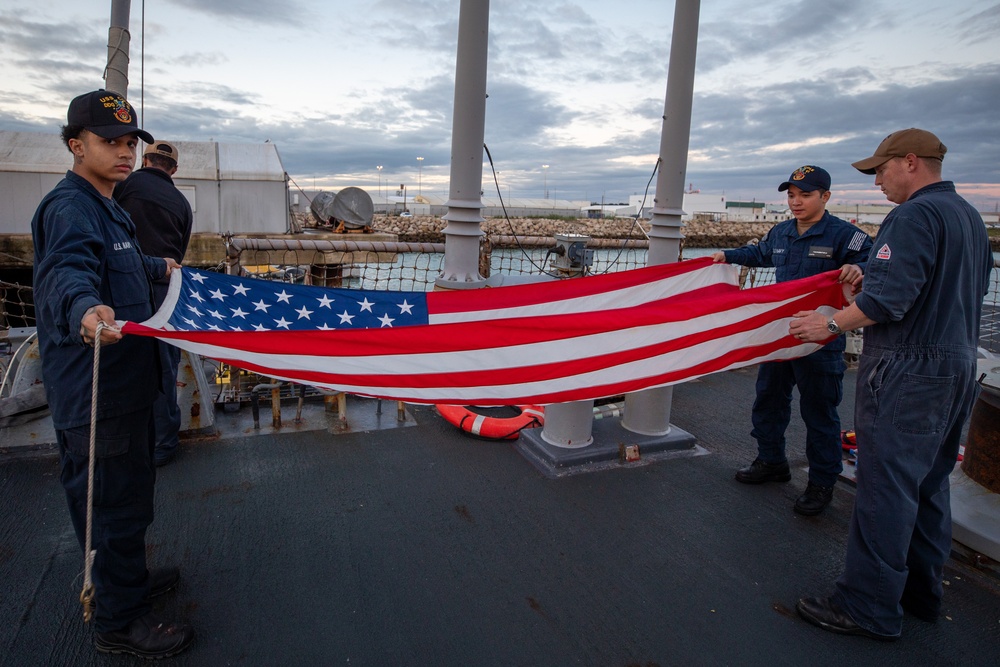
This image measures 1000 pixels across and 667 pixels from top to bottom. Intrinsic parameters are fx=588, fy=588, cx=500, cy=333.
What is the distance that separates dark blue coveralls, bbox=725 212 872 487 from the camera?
3.23 m

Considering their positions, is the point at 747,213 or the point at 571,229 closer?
the point at 571,229

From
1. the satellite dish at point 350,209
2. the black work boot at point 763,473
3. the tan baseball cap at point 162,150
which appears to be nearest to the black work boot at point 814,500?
the black work boot at point 763,473

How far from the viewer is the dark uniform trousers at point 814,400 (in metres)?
3.23

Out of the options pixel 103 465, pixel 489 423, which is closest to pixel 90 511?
pixel 103 465

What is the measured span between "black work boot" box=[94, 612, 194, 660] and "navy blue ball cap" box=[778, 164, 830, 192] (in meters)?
3.67

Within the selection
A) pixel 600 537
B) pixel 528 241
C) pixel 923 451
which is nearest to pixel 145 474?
pixel 600 537

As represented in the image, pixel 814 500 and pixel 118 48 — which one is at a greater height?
pixel 118 48

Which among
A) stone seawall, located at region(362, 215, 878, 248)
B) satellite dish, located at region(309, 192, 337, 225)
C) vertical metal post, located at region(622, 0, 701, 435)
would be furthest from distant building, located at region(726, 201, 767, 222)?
vertical metal post, located at region(622, 0, 701, 435)

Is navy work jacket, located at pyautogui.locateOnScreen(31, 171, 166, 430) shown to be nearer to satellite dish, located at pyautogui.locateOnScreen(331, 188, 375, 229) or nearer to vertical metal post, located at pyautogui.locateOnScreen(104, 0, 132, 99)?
vertical metal post, located at pyautogui.locateOnScreen(104, 0, 132, 99)

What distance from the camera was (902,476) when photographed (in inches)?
91.3

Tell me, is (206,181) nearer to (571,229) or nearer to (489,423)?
(489,423)

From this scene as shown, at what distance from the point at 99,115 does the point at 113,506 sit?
138cm

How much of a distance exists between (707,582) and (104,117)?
305cm

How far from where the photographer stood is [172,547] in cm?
283
